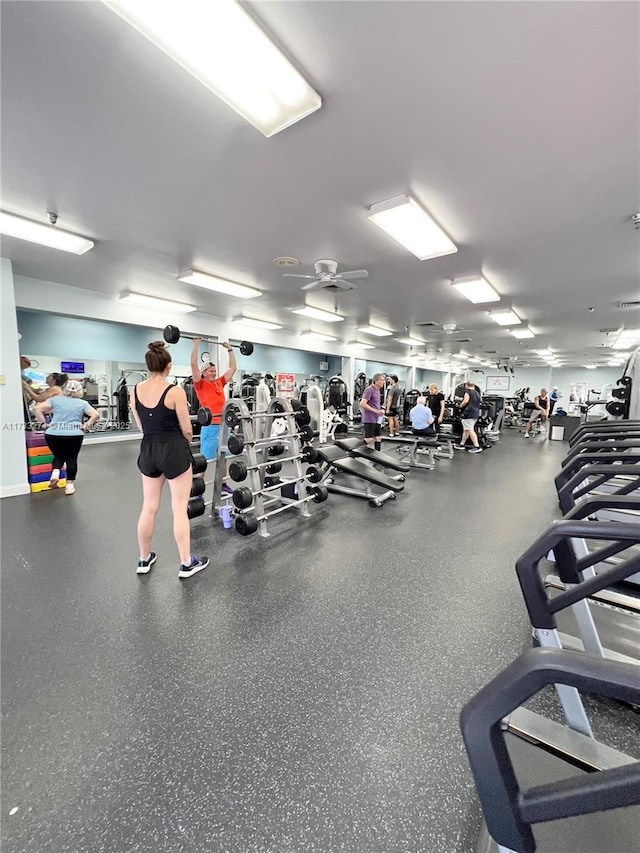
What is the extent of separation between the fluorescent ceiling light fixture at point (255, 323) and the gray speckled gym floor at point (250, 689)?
19.8ft

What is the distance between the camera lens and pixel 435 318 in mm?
7801

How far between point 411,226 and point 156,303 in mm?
5076

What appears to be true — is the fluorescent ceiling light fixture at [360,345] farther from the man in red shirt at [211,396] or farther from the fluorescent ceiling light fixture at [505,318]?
the man in red shirt at [211,396]

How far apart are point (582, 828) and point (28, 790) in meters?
1.78

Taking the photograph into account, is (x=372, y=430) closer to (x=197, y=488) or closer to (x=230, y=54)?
(x=197, y=488)

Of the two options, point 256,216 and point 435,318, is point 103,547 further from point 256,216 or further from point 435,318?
point 435,318

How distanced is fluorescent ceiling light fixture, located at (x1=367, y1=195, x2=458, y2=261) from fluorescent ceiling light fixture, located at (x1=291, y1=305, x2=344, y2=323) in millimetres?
3309

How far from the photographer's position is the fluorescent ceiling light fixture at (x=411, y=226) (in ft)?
9.88

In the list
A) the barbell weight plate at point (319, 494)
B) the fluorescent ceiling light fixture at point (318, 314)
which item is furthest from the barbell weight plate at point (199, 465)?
the fluorescent ceiling light fixture at point (318, 314)

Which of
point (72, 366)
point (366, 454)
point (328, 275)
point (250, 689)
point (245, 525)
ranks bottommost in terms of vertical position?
point (250, 689)

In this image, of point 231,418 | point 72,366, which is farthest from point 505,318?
point 72,366

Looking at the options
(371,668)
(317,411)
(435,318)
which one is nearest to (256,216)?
(371,668)

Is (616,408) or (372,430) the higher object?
(616,408)

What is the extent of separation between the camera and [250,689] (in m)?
1.63
